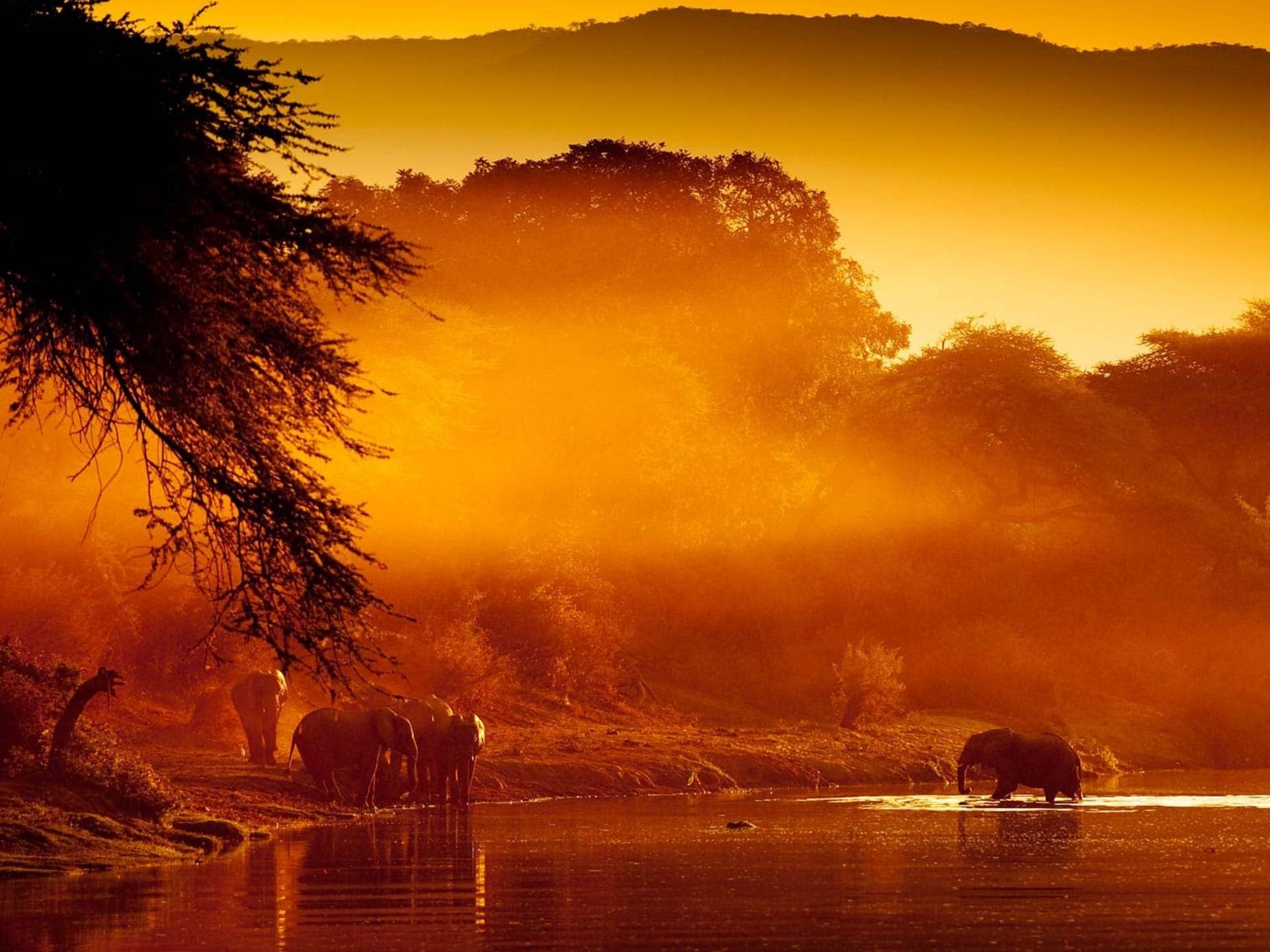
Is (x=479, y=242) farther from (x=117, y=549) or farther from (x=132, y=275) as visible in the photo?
(x=132, y=275)

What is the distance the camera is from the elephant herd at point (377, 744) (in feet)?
116

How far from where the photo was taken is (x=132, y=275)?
1697 cm

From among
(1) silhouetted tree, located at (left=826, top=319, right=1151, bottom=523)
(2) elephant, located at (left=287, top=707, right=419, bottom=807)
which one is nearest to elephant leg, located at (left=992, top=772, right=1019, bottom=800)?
(2) elephant, located at (left=287, top=707, right=419, bottom=807)

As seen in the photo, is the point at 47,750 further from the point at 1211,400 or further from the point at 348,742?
the point at 1211,400

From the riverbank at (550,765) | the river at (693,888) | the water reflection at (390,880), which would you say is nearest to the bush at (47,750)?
the riverbank at (550,765)

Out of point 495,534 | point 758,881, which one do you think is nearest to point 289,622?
point 758,881

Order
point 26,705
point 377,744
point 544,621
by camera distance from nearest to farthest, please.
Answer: point 26,705
point 377,744
point 544,621

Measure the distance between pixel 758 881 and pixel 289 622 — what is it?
6.78m

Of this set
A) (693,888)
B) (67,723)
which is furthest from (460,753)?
(693,888)

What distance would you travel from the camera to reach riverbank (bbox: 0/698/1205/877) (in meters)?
24.6

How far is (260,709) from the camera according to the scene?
37.8m

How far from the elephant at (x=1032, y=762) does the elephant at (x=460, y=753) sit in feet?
32.5

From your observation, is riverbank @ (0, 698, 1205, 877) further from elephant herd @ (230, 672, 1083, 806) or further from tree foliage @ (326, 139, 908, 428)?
tree foliage @ (326, 139, 908, 428)

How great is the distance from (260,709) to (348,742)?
10.1 feet
